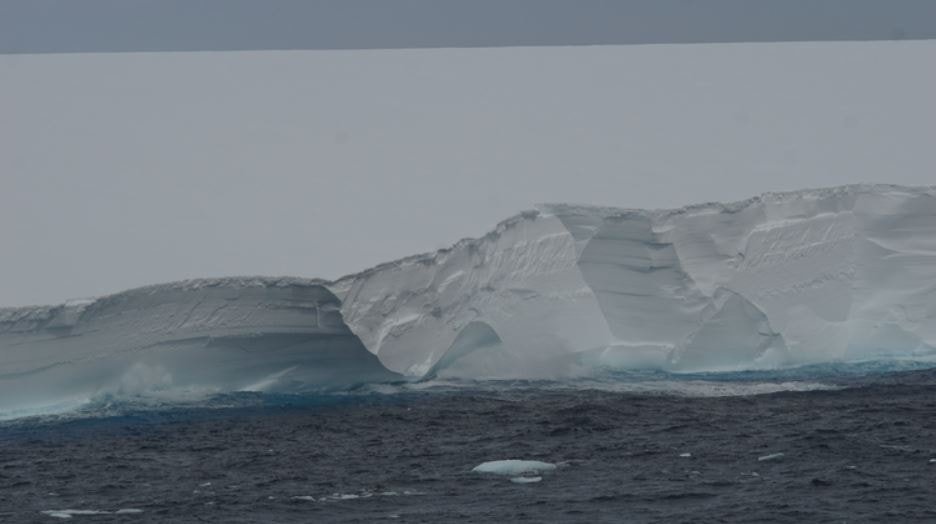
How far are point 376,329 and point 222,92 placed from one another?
600cm

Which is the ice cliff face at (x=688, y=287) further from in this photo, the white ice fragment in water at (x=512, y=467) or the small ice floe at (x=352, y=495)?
the small ice floe at (x=352, y=495)

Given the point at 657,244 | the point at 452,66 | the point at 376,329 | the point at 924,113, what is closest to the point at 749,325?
the point at 657,244

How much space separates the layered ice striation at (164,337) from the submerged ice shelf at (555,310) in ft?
0.04

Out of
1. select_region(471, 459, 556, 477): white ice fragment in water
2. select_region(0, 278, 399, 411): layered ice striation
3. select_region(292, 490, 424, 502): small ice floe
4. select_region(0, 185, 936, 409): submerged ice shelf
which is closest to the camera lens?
select_region(292, 490, 424, 502): small ice floe

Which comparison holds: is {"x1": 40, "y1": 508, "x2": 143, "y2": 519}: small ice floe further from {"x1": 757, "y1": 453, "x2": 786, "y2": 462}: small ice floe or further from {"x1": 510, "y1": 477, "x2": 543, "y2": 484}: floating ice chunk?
{"x1": 757, "y1": 453, "x2": 786, "y2": 462}: small ice floe

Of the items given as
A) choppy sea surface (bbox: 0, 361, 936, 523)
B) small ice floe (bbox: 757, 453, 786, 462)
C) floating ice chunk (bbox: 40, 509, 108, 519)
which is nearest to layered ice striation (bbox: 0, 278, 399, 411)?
choppy sea surface (bbox: 0, 361, 936, 523)

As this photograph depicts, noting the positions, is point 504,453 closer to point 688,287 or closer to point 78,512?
point 78,512

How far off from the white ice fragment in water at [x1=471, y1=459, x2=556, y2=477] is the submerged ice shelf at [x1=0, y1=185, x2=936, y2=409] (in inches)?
114

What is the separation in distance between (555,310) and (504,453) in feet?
10.4

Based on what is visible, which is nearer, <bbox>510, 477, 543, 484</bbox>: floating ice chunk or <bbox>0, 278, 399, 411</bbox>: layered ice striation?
<bbox>510, 477, 543, 484</bbox>: floating ice chunk

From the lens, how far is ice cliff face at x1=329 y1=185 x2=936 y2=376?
12.9 metres

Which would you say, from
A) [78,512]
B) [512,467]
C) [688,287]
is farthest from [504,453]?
[688,287]

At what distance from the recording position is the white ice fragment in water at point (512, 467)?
948cm

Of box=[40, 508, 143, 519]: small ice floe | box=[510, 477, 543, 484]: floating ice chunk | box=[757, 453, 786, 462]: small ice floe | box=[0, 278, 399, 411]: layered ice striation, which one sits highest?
box=[0, 278, 399, 411]: layered ice striation
